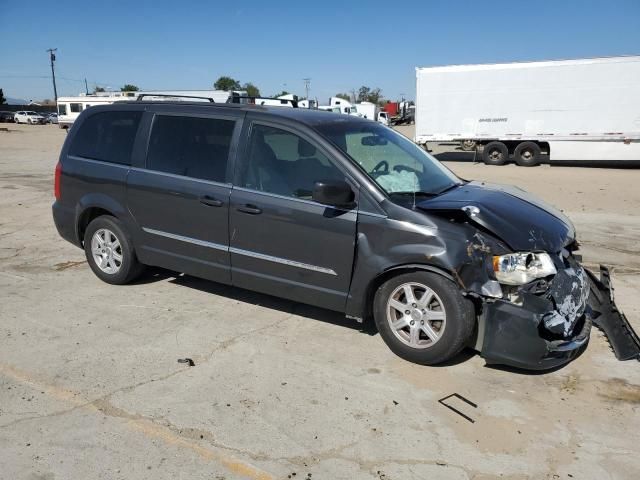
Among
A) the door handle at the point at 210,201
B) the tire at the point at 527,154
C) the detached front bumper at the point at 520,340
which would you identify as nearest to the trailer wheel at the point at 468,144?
the tire at the point at 527,154

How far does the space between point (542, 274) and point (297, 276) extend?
1.83 meters

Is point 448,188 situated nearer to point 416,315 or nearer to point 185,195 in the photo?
point 416,315

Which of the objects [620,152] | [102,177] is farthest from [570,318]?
[620,152]

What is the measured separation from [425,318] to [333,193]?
1.12 m

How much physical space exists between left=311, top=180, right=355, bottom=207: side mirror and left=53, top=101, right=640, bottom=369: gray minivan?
0.04 ft

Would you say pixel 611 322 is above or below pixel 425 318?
below

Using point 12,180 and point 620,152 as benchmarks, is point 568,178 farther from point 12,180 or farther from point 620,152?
point 12,180

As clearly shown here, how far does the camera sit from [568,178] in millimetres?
16344

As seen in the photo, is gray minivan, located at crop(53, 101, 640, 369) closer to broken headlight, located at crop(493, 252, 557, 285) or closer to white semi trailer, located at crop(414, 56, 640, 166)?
broken headlight, located at crop(493, 252, 557, 285)

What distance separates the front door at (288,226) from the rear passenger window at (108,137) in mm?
1470

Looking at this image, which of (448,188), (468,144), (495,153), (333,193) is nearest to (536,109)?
(495,153)

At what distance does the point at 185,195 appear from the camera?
15.8 feet

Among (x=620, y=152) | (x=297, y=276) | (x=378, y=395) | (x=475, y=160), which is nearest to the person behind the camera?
(x=378, y=395)

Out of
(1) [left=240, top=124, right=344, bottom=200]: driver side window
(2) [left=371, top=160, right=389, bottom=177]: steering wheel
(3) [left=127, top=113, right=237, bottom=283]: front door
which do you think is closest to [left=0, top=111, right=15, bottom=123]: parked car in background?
(3) [left=127, top=113, right=237, bottom=283]: front door
